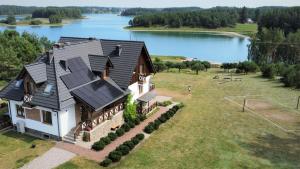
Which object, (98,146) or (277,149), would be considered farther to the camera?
(277,149)

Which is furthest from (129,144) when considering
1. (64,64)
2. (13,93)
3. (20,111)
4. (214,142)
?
(13,93)

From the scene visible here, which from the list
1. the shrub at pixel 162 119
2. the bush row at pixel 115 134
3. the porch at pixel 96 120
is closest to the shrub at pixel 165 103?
the shrub at pixel 162 119

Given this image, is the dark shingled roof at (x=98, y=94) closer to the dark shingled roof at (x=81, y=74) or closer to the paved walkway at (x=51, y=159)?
the dark shingled roof at (x=81, y=74)

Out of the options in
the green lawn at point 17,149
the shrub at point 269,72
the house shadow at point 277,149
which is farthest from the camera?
the shrub at point 269,72

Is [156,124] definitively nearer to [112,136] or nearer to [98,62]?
[112,136]

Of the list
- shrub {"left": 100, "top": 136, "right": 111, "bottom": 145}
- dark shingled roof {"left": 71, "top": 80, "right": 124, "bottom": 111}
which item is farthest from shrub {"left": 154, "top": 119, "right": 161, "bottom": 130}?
shrub {"left": 100, "top": 136, "right": 111, "bottom": 145}
